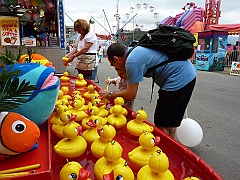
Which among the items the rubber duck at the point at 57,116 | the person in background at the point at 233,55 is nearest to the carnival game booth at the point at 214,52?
the person in background at the point at 233,55

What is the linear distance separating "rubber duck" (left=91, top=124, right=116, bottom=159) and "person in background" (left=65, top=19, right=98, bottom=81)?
229cm

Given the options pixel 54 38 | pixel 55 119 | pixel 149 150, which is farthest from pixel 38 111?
pixel 54 38

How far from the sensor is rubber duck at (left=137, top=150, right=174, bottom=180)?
0.83m

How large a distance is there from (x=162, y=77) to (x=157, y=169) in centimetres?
90

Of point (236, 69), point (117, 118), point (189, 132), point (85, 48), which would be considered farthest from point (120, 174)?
point (236, 69)

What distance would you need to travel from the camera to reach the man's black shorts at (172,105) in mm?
1647

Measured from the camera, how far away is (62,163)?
1.08 meters

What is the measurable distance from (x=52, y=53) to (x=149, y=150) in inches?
152

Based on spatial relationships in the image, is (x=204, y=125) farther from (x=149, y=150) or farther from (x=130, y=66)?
(x=149, y=150)

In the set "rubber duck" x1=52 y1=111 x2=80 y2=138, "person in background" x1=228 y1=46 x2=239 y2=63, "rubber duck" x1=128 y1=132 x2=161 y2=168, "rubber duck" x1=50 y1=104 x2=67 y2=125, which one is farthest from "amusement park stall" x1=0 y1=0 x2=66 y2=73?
"person in background" x1=228 y1=46 x2=239 y2=63

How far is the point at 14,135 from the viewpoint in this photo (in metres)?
0.86

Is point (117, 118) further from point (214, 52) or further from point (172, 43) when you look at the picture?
point (214, 52)

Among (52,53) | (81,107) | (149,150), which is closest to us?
(149,150)

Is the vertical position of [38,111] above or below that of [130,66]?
below
